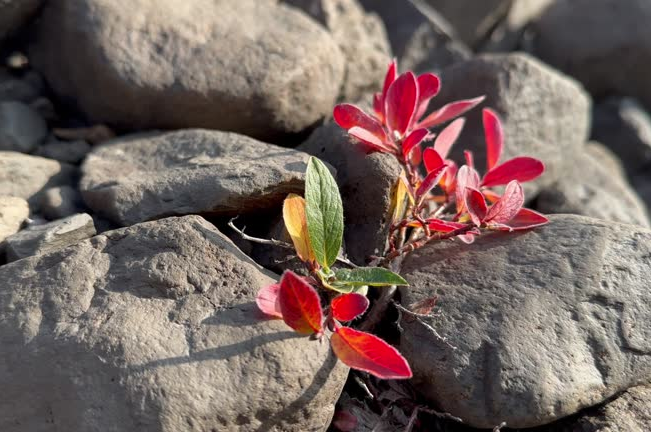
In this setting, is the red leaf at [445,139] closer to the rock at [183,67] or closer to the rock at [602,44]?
the rock at [183,67]

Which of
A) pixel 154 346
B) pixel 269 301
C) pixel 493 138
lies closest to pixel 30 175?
pixel 154 346

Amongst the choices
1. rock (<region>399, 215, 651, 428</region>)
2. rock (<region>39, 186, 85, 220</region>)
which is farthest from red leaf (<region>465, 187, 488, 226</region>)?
rock (<region>39, 186, 85, 220</region>)

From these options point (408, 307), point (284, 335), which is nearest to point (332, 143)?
point (408, 307)

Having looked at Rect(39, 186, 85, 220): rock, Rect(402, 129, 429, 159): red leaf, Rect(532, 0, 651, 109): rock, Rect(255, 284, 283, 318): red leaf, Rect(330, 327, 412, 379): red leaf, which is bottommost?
Rect(39, 186, 85, 220): rock

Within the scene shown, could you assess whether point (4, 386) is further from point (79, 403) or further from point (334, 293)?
point (334, 293)

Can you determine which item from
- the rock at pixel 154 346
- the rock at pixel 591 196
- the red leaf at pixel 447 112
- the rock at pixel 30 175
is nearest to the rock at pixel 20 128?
the rock at pixel 30 175

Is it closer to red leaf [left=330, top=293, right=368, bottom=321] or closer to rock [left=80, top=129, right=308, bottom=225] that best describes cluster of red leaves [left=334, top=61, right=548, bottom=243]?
rock [left=80, top=129, right=308, bottom=225]

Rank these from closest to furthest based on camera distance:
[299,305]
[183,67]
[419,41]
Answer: [299,305], [183,67], [419,41]

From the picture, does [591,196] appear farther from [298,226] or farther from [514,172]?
[298,226]
